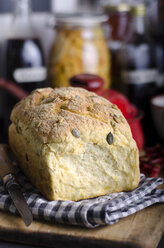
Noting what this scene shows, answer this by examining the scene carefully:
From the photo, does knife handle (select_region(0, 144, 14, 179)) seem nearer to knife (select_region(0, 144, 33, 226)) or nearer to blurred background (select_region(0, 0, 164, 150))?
knife (select_region(0, 144, 33, 226))

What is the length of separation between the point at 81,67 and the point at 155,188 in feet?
2.15

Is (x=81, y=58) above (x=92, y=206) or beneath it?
Result: above

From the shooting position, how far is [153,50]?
1566 mm

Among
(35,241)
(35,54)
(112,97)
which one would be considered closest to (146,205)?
(35,241)

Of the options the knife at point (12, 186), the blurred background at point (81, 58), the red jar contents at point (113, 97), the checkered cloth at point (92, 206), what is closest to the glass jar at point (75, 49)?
→ the blurred background at point (81, 58)

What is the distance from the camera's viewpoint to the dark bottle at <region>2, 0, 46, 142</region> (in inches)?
58.2

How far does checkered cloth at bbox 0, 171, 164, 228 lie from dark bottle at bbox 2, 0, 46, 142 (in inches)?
23.5

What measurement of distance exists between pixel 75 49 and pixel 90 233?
0.83 m

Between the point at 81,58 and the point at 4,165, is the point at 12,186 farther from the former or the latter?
the point at 81,58

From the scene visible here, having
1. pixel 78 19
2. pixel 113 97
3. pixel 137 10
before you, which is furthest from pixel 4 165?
pixel 137 10

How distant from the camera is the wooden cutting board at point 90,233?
2.56 ft

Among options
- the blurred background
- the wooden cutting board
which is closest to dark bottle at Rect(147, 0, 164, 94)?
the blurred background

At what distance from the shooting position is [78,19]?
1.48m

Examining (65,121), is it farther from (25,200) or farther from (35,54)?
(35,54)
